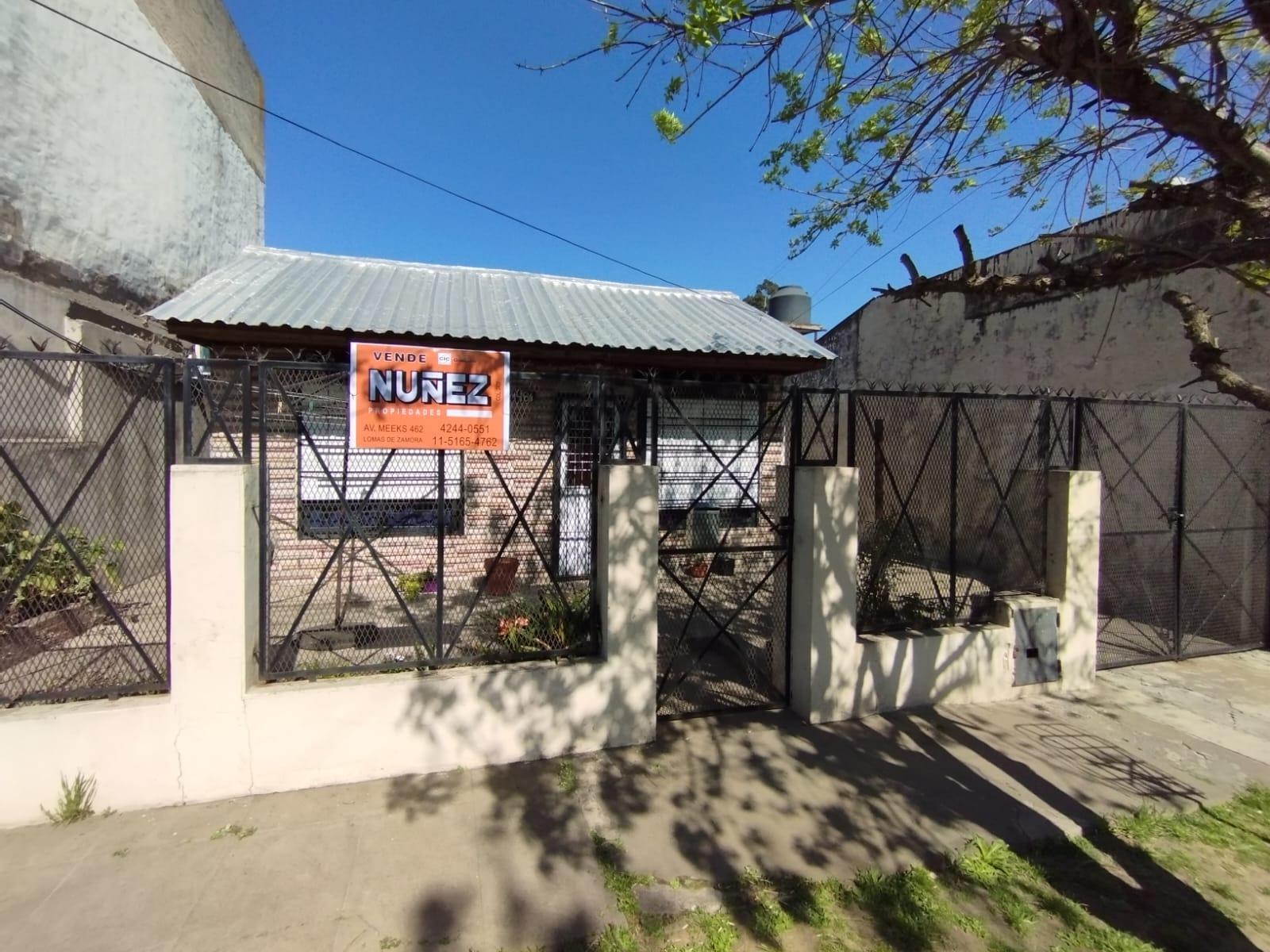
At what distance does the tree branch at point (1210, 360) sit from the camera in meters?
2.31

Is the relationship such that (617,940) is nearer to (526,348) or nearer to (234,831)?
(234,831)

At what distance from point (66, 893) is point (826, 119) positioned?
6.00 meters

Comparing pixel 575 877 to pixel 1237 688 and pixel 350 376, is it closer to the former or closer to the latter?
pixel 350 376

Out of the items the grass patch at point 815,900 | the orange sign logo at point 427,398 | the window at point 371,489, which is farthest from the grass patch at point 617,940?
the orange sign logo at point 427,398

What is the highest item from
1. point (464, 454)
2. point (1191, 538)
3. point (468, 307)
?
point (468, 307)

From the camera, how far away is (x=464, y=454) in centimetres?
374

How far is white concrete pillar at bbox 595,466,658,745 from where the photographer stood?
3605 mm

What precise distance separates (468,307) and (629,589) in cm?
523

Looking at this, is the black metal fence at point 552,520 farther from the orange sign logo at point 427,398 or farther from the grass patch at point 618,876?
the grass patch at point 618,876

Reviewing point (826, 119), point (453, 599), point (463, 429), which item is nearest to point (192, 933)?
point (463, 429)

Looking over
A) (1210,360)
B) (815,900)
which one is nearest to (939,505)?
(1210,360)

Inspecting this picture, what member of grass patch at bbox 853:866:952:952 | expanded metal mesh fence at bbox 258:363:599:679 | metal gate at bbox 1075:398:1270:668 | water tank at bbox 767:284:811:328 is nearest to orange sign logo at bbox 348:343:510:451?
expanded metal mesh fence at bbox 258:363:599:679

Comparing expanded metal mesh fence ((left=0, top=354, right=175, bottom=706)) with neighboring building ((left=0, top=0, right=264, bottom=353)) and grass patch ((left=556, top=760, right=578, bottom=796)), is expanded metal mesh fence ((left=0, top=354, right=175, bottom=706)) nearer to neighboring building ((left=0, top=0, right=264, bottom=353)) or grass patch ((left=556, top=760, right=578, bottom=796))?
neighboring building ((left=0, top=0, right=264, bottom=353))

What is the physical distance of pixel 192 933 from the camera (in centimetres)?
228
